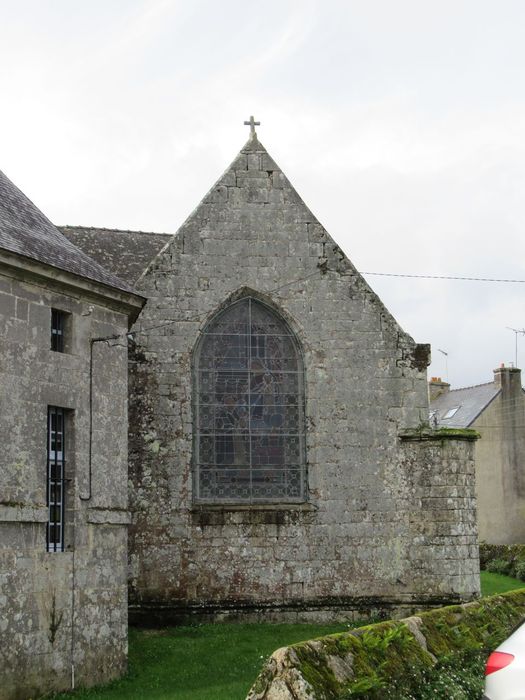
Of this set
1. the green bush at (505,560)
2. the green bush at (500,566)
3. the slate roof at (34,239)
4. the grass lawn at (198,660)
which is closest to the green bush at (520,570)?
the green bush at (505,560)

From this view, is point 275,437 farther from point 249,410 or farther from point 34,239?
point 34,239

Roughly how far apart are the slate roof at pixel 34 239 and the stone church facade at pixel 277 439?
2954 mm

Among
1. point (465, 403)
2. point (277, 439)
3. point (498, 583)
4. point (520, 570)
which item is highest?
point (465, 403)

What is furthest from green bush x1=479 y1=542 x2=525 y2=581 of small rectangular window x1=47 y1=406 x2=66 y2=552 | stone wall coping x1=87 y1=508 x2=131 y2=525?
small rectangular window x1=47 y1=406 x2=66 y2=552

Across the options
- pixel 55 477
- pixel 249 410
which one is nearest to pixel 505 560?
pixel 249 410

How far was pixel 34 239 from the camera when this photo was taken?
40.8 feet

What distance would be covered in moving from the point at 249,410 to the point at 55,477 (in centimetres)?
499

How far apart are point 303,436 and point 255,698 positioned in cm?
977

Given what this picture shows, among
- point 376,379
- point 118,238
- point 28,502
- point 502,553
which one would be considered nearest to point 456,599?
point 376,379

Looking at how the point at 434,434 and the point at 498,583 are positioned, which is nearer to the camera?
the point at 434,434

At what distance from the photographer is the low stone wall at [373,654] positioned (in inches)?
257

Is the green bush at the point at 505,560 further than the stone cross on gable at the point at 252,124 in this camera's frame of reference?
Yes

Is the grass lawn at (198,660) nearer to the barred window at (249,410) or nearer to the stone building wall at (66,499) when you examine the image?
the stone building wall at (66,499)

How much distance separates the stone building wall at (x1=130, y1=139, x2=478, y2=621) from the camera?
15.6m
